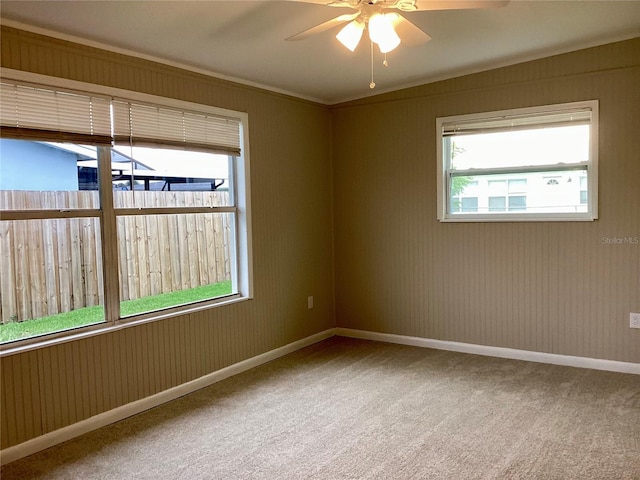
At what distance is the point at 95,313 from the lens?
10.2 feet

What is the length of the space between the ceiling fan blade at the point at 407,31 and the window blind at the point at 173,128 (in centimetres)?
172

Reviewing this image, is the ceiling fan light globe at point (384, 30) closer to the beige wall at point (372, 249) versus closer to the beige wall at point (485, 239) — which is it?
the beige wall at point (372, 249)

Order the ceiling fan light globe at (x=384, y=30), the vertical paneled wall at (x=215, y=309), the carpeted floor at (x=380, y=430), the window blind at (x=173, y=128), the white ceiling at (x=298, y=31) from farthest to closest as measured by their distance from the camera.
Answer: the window blind at (x=173, y=128)
the vertical paneled wall at (x=215, y=309)
the white ceiling at (x=298, y=31)
the carpeted floor at (x=380, y=430)
the ceiling fan light globe at (x=384, y=30)

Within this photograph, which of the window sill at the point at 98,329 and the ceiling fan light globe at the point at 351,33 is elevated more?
the ceiling fan light globe at the point at 351,33

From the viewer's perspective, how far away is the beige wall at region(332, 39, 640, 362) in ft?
12.0

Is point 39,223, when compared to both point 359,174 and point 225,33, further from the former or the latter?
point 359,174

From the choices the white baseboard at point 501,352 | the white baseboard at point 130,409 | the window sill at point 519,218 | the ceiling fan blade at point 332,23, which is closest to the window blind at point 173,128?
the ceiling fan blade at point 332,23

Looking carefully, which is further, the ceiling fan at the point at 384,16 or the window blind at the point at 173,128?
the window blind at the point at 173,128

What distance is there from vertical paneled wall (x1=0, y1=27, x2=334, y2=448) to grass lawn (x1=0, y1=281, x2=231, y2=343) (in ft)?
0.43

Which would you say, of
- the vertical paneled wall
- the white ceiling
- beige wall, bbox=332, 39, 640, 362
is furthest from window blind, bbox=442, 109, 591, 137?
the vertical paneled wall

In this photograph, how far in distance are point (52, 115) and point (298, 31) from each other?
4.92 ft

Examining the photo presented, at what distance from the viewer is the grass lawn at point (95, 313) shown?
9.05ft

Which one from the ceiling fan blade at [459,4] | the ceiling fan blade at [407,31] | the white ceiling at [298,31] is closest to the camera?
the ceiling fan blade at [459,4]

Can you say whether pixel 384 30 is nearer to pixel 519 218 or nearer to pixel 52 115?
pixel 52 115
